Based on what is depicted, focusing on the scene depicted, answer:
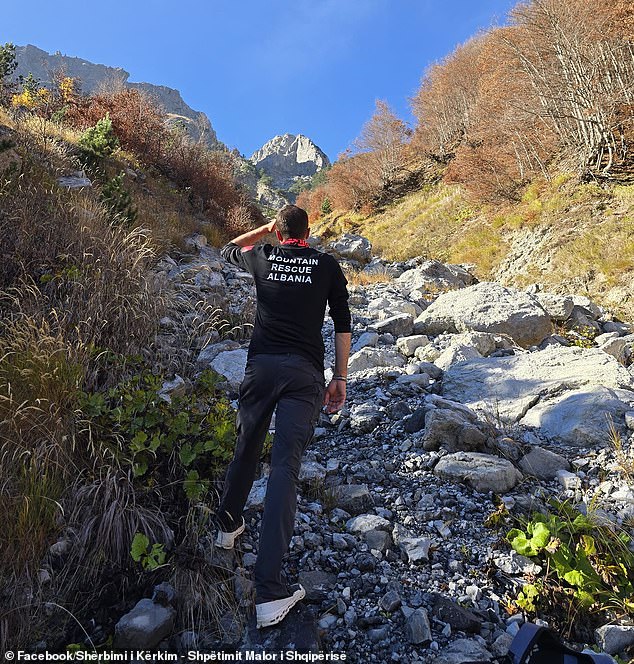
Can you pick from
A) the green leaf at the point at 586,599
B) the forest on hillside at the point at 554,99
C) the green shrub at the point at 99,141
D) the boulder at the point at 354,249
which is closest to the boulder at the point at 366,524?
the green leaf at the point at 586,599

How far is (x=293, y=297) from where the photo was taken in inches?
98.4

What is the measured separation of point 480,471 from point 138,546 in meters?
2.42

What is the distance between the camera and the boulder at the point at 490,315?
6438mm

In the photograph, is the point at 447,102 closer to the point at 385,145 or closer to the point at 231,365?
the point at 385,145

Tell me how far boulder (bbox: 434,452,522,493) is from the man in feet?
4.12

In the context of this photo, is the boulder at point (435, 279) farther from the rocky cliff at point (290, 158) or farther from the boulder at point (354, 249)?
the rocky cliff at point (290, 158)

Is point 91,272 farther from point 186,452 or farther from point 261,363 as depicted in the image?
point 261,363

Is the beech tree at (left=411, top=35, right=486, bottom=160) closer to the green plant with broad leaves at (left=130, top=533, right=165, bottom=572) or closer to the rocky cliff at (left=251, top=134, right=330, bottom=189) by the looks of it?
the green plant with broad leaves at (left=130, top=533, right=165, bottom=572)

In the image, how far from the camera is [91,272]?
4.51 metres

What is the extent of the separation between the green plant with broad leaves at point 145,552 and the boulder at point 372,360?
3.62 metres

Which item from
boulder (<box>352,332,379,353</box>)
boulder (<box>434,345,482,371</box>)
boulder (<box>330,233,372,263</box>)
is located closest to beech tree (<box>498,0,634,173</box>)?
boulder (<box>330,233,372,263</box>)

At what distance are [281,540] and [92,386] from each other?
2.05 meters

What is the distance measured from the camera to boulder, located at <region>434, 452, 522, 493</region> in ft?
10.4

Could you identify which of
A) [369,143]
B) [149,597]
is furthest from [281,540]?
[369,143]
